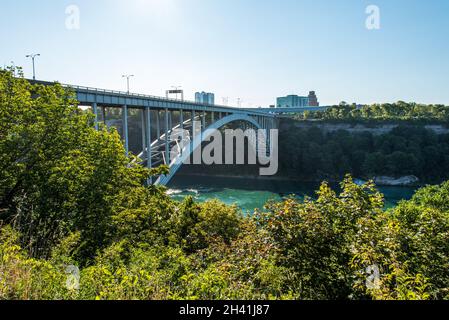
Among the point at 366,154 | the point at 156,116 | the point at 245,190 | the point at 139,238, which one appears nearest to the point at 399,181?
the point at 366,154

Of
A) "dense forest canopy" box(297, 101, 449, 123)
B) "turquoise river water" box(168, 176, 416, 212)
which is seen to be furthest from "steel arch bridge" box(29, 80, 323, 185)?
"dense forest canopy" box(297, 101, 449, 123)

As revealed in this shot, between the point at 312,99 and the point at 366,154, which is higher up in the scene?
the point at 312,99

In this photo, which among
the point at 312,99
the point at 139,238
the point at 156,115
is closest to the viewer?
the point at 139,238

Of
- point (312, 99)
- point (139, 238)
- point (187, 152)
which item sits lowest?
point (139, 238)

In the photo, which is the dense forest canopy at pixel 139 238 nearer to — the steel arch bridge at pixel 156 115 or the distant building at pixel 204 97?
the steel arch bridge at pixel 156 115

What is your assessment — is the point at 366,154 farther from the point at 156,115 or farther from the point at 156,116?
the point at 156,115

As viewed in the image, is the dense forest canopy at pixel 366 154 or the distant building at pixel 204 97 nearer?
the dense forest canopy at pixel 366 154

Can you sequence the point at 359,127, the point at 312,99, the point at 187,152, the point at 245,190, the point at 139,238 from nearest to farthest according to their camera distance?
the point at 139,238, the point at 187,152, the point at 245,190, the point at 359,127, the point at 312,99

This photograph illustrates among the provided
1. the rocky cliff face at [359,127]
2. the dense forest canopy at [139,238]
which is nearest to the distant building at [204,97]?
the rocky cliff face at [359,127]

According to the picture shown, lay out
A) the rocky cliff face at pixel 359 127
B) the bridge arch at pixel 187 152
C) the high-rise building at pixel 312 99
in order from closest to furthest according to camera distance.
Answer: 1. the bridge arch at pixel 187 152
2. the rocky cliff face at pixel 359 127
3. the high-rise building at pixel 312 99
